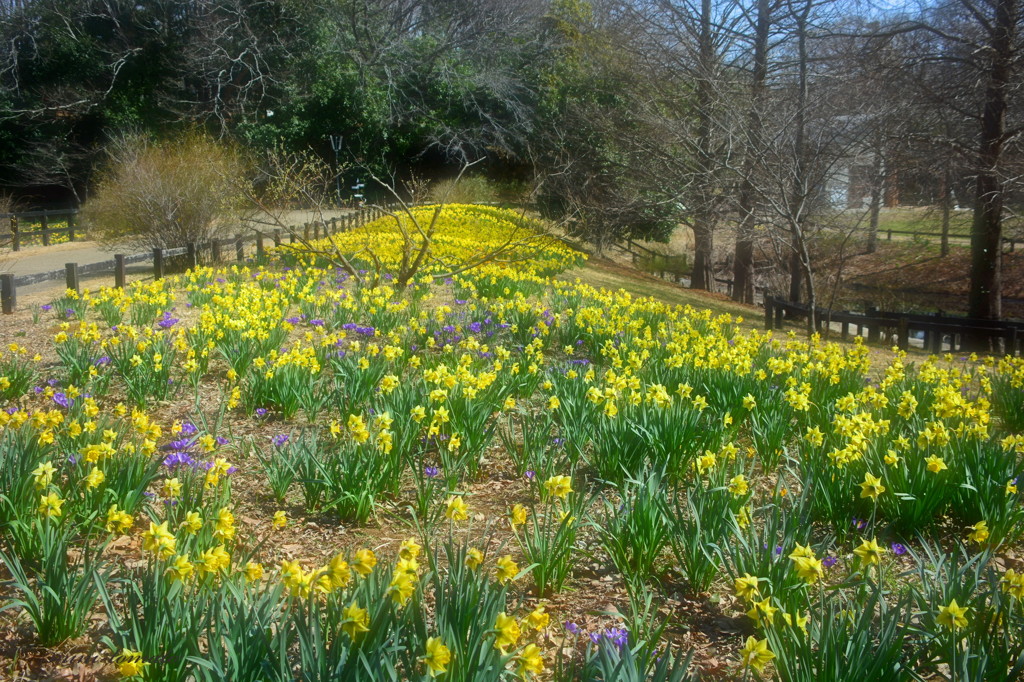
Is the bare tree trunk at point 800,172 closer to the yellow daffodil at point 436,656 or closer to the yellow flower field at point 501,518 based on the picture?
the yellow flower field at point 501,518


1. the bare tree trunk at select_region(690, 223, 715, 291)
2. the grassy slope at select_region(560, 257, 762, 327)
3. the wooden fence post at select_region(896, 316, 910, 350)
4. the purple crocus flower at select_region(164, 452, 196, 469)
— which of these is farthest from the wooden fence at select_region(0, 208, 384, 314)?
the bare tree trunk at select_region(690, 223, 715, 291)

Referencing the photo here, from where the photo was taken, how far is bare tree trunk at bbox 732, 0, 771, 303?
14703mm

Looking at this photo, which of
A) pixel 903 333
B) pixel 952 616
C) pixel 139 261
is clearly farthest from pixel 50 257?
pixel 952 616

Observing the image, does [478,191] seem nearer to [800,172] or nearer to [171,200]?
[171,200]

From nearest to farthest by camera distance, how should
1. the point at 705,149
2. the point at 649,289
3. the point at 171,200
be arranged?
the point at 171,200, the point at 705,149, the point at 649,289

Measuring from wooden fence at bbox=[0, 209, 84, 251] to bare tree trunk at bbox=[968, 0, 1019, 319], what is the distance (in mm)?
21441

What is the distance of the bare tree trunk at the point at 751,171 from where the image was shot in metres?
14.7

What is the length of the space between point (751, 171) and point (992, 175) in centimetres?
361

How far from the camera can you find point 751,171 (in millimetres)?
14250

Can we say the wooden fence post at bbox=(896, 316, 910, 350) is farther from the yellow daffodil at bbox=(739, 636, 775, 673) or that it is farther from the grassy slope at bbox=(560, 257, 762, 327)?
the yellow daffodil at bbox=(739, 636, 775, 673)

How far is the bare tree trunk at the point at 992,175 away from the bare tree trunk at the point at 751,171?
11.5 ft

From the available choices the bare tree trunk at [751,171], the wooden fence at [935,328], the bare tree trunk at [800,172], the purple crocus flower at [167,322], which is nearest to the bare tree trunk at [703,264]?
the bare tree trunk at [751,171]

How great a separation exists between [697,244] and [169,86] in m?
18.3

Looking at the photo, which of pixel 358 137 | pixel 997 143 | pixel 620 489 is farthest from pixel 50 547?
pixel 358 137
